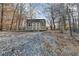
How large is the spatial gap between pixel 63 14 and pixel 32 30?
13.4 inches

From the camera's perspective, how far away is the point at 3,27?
4.62ft

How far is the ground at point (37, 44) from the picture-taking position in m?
1.39

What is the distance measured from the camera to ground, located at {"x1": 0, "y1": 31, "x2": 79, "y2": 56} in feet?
4.55

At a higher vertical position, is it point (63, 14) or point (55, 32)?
point (63, 14)

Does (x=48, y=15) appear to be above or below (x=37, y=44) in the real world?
above

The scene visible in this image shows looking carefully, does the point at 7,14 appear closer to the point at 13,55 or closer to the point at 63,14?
the point at 13,55

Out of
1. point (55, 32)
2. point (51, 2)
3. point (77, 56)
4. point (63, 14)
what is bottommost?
point (77, 56)

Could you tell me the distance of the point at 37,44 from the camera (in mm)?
1397

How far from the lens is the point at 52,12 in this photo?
56.0 inches

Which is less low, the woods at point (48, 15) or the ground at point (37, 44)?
the woods at point (48, 15)

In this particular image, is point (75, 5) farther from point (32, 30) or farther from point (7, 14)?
point (7, 14)

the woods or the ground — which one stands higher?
the woods

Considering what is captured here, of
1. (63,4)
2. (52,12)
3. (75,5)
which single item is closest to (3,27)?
(52,12)

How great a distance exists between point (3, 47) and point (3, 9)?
1.22ft
